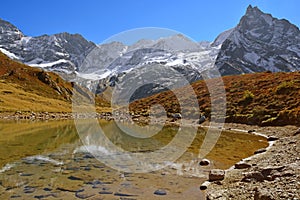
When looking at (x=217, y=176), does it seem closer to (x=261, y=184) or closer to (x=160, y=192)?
(x=261, y=184)

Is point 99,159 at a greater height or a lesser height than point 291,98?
lesser

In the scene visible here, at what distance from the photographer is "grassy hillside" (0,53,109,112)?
347 ft

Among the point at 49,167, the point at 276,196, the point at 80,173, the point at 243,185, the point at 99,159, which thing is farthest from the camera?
the point at 99,159

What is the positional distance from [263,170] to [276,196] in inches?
177

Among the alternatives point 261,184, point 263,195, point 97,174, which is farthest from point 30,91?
point 263,195

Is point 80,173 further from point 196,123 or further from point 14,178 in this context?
point 196,123

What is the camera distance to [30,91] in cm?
13988

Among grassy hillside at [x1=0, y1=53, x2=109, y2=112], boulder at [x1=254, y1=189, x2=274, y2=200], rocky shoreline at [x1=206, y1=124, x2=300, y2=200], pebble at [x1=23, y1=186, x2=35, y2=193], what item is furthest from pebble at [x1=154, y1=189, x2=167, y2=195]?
grassy hillside at [x1=0, y1=53, x2=109, y2=112]

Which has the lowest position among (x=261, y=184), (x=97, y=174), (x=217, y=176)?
(x=97, y=174)

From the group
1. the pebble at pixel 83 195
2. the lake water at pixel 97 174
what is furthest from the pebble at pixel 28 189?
the pebble at pixel 83 195

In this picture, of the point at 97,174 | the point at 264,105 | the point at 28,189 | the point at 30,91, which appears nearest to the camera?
the point at 28,189

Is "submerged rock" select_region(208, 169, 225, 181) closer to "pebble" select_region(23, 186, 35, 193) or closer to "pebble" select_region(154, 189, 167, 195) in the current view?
"pebble" select_region(154, 189, 167, 195)

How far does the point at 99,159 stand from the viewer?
21.7 meters

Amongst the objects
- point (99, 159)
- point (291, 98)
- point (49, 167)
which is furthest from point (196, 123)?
point (49, 167)
